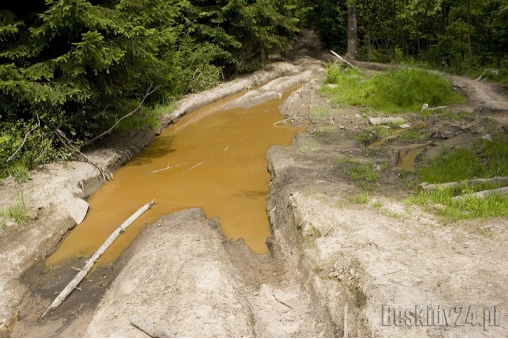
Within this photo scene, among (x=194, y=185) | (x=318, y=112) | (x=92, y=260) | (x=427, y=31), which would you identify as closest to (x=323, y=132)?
(x=318, y=112)

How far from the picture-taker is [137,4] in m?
11.0

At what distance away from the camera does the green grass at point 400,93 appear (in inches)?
588

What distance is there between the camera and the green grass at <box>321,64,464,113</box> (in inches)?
588

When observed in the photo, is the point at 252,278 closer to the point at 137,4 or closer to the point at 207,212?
the point at 207,212

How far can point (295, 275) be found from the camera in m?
6.38

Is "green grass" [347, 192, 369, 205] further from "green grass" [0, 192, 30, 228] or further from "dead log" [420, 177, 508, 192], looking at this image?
"green grass" [0, 192, 30, 228]

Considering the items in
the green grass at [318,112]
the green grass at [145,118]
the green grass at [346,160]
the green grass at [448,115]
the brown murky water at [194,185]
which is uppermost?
the green grass at [145,118]

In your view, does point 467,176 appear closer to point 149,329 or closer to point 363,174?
point 363,174

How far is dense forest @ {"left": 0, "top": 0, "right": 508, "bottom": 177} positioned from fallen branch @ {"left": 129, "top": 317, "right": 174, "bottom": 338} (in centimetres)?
588

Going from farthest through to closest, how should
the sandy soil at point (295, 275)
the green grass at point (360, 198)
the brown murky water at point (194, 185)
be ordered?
the brown murky water at point (194, 185)
the green grass at point (360, 198)
the sandy soil at point (295, 275)

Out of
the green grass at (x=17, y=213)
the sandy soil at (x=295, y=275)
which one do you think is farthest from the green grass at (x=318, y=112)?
the green grass at (x=17, y=213)

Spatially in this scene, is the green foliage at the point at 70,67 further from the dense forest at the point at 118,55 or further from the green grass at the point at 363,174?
the green grass at the point at 363,174

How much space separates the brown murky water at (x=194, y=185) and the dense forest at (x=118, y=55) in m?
1.55

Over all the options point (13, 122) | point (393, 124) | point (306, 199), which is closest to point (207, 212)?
point (306, 199)
